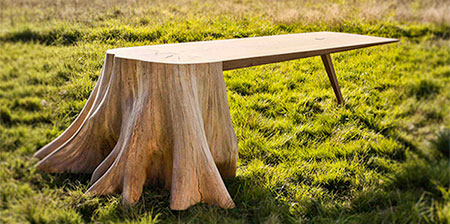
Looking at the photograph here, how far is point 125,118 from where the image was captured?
6.59ft

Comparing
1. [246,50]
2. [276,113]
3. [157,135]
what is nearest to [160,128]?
[157,135]

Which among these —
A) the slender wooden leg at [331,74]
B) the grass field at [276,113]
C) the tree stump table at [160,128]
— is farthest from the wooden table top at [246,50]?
the grass field at [276,113]

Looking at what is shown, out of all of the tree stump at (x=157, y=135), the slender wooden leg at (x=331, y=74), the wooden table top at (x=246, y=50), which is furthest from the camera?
the slender wooden leg at (x=331, y=74)

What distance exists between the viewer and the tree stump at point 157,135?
1840 millimetres

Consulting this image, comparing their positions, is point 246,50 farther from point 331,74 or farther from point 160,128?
point 331,74

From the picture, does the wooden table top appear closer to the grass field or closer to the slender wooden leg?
the slender wooden leg

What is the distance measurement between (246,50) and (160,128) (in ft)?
2.58

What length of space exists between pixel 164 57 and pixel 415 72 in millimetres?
1508

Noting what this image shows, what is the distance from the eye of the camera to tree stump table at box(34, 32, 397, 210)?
184 cm

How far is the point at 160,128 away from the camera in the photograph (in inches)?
75.4

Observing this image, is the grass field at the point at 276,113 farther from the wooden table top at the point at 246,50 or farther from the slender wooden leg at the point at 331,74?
the wooden table top at the point at 246,50

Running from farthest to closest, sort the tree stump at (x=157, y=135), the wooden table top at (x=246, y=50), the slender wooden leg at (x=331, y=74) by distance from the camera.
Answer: the slender wooden leg at (x=331, y=74) → the wooden table top at (x=246, y=50) → the tree stump at (x=157, y=135)

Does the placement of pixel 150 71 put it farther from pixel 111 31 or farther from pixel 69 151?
pixel 111 31

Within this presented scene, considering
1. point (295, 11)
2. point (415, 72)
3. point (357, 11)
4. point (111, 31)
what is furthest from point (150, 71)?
point (357, 11)
